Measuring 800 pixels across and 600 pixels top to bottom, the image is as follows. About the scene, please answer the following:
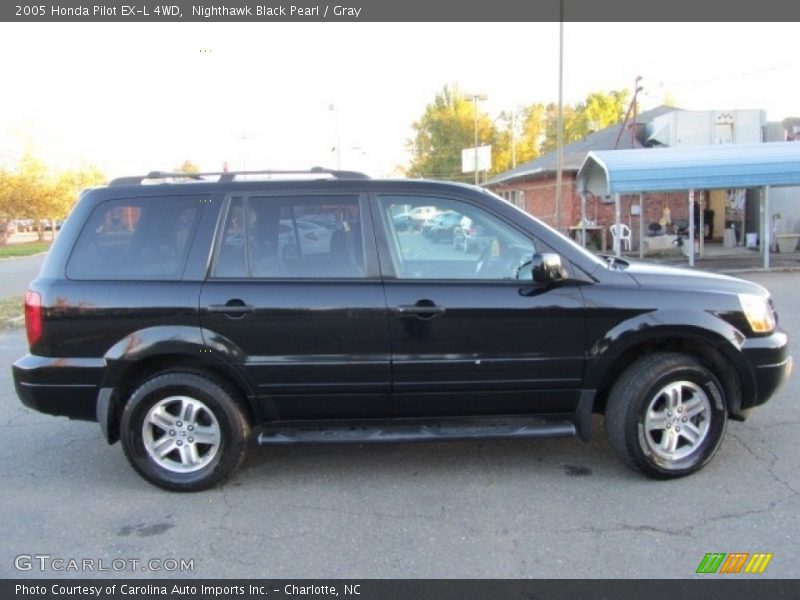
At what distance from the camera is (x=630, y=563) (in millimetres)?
2969

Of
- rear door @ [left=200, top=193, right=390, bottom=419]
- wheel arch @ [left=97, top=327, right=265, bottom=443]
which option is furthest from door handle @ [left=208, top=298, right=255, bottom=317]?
wheel arch @ [left=97, top=327, right=265, bottom=443]

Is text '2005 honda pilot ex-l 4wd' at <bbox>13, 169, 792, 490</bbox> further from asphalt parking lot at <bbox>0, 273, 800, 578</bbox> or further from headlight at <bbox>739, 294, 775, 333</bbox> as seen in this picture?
asphalt parking lot at <bbox>0, 273, 800, 578</bbox>

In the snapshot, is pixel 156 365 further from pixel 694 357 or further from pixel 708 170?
pixel 708 170

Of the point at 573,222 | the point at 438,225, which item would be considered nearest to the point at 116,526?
the point at 438,225

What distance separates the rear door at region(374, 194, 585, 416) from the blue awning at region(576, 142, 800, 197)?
12522 mm

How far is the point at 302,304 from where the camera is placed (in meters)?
3.70

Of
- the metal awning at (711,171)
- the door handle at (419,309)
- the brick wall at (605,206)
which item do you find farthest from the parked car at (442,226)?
the brick wall at (605,206)

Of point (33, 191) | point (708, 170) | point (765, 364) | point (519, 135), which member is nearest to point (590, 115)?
point (519, 135)

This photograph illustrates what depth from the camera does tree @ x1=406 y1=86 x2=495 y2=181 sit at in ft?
193

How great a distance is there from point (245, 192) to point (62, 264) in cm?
120

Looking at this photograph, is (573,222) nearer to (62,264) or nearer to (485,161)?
(485,161)

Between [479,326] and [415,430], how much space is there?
0.76 metres

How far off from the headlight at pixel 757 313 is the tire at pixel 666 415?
430mm
